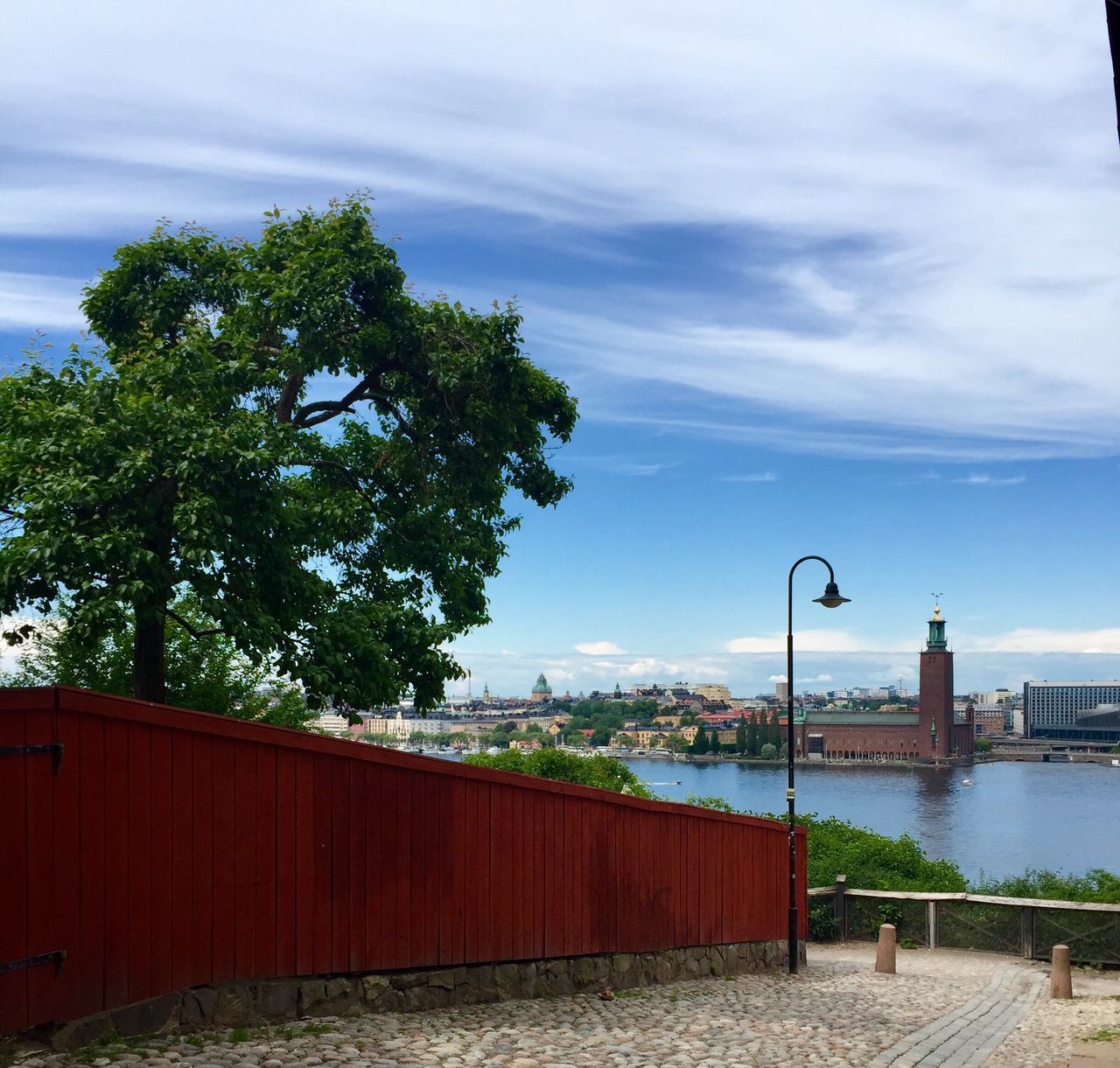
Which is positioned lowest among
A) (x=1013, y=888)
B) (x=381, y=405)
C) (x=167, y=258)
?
(x=1013, y=888)

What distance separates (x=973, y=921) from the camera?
79.5 ft

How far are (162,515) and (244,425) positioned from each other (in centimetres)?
167

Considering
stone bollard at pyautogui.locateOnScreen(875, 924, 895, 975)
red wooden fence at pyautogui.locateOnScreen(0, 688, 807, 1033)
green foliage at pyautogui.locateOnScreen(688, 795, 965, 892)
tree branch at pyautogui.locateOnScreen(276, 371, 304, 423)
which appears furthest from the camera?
green foliage at pyautogui.locateOnScreen(688, 795, 965, 892)

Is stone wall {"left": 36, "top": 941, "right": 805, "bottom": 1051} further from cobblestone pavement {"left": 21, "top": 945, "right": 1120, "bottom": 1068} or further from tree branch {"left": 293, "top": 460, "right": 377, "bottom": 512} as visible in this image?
tree branch {"left": 293, "top": 460, "right": 377, "bottom": 512}

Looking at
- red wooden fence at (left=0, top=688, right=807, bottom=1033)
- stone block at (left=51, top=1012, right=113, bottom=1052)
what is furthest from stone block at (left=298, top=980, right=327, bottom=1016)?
stone block at (left=51, top=1012, right=113, bottom=1052)

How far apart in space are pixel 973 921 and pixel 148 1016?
19688 mm

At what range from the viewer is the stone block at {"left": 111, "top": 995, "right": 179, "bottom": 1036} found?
8.52 metres

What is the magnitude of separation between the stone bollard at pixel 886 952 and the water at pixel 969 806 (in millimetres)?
49930

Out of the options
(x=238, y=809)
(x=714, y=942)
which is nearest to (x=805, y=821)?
(x=714, y=942)

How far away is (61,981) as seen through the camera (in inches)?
322

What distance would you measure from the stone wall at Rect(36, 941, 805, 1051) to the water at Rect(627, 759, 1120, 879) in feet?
184

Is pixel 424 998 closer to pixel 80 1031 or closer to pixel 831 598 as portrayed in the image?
pixel 80 1031

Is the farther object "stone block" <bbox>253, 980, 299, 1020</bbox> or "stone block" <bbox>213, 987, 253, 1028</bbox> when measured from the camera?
"stone block" <bbox>253, 980, 299, 1020</bbox>

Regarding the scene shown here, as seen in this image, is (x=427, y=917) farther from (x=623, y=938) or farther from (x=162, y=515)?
(x=162, y=515)
